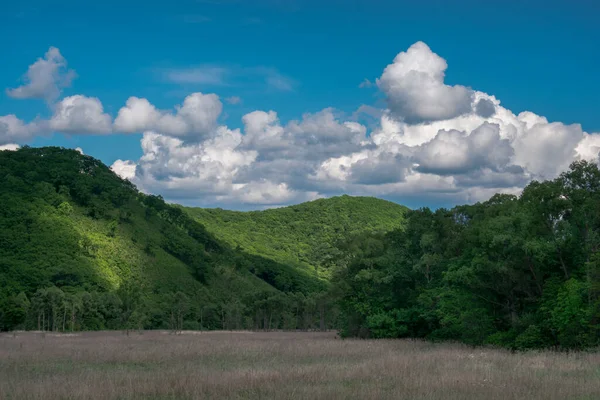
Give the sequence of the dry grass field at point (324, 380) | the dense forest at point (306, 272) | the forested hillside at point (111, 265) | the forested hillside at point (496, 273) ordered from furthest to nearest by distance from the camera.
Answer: the forested hillside at point (111, 265) → the dense forest at point (306, 272) → the forested hillside at point (496, 273) → the dry grass field at point (324, 380)

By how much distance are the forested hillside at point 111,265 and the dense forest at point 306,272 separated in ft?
1.21

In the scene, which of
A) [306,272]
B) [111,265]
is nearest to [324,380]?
[111,265]

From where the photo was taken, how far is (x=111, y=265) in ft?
435

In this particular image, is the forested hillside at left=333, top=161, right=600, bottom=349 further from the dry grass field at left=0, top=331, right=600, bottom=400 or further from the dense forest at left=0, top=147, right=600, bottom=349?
the dry grass field at left=0, top=331, right=600, bottom=400

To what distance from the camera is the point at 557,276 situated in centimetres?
3259

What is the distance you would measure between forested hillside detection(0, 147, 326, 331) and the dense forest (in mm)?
367

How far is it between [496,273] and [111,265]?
11224cm

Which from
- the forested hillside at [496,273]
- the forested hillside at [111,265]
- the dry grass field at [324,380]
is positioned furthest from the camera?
the forested hillside at [111,265]

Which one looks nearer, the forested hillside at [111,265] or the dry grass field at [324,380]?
the dry grass field at [324,380]

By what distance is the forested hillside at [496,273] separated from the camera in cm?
2998

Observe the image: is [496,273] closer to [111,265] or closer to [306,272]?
[111,265]

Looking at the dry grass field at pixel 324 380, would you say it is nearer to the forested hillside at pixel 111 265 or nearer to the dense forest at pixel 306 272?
the dense forest at pixel 306 272

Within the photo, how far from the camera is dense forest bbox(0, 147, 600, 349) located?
31.0 meters

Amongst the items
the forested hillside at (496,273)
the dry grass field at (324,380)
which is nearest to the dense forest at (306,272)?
the forested hillside at (496,273)
